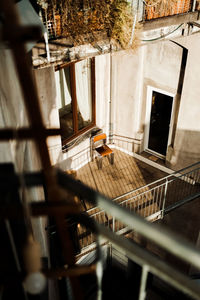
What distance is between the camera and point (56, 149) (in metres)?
9.06

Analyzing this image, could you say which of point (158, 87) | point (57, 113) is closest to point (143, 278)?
point (57, 113)

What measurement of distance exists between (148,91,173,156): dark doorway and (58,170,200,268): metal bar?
370 inches

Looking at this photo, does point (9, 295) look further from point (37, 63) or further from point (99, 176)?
point (99, 176)

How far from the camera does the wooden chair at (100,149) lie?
1025 cm

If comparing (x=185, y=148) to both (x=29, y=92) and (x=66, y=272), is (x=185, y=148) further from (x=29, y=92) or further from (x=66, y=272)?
(x=29, y=92)

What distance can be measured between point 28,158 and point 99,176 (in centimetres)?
521

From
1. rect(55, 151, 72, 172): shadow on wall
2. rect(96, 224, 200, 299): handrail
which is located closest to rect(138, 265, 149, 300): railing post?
rect(96, 224, 200, 299): handrail

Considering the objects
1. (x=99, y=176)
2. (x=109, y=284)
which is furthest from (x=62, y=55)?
(x=109, y=284)

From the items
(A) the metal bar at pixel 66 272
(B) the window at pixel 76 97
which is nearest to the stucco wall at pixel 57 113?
(B) the window at pixel 76 97

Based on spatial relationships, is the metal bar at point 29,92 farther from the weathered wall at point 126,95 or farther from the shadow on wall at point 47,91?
the weathered wall at point 126,95

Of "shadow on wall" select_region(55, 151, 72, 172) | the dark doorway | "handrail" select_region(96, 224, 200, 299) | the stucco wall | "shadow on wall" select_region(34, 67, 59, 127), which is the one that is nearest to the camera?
"handrail" select_region(96, 224, 200, 299)

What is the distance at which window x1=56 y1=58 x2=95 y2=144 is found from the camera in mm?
9266

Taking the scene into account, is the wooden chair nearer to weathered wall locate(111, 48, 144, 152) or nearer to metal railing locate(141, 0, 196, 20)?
weathered wall locate(111, 48, 144, 152)

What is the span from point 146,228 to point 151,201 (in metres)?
8.08
